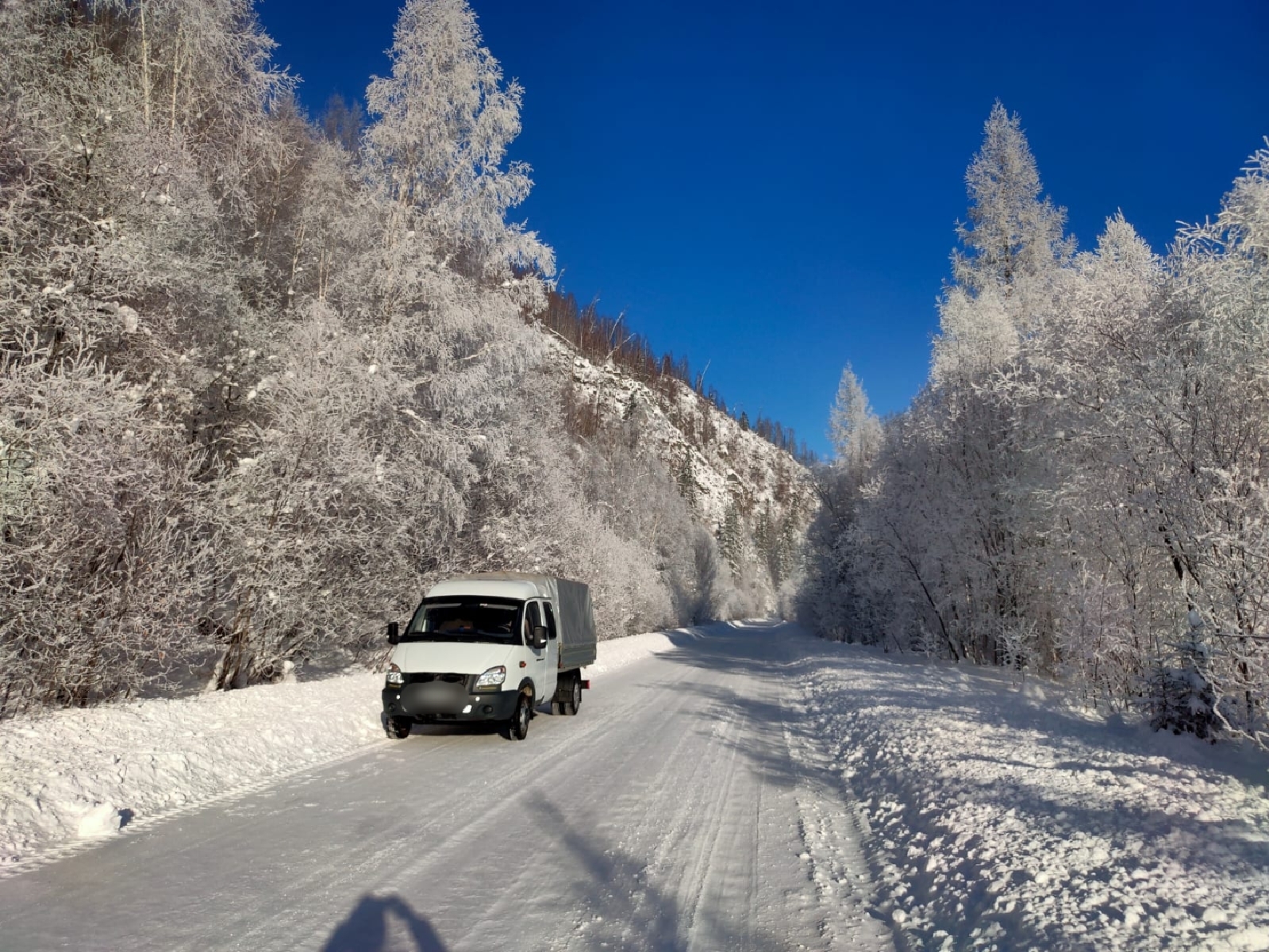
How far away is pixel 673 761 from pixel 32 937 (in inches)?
261

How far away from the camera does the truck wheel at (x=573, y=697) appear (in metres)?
13.2

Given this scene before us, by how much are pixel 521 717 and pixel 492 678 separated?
0.95 metres

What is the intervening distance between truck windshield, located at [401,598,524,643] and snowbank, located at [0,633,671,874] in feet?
5.50

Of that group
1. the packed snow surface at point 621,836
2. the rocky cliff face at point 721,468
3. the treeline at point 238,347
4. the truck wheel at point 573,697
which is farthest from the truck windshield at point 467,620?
the rocky cliff face at point 721,468

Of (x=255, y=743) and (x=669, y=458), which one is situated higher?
(x=669, y=458)

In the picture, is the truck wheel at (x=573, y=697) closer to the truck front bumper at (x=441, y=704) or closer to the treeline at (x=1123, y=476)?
the truck front bumper at (x=441, y=704)

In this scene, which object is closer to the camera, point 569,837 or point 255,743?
point 569,837

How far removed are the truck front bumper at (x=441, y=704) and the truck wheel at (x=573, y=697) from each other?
3.61 meters

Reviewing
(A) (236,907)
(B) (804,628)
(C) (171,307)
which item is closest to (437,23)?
(C) (171,307)

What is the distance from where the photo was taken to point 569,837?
6.00 meters

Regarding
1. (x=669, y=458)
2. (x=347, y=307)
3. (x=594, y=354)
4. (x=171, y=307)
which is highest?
(x=594, y=354)

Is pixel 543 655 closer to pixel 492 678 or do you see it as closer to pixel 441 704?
pixel 492 678

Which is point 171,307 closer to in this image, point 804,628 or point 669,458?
point 804,628

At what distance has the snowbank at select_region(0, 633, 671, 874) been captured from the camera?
18.8ft
